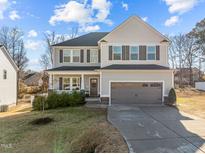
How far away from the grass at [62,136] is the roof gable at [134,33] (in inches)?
401

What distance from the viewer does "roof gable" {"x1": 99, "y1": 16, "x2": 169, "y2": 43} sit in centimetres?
2239

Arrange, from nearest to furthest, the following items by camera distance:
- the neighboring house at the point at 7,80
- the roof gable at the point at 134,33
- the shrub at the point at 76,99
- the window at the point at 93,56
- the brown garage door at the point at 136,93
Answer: the shrub at the point at 76,99
the brown garage door at the point at 136,93
the roof gable at the point at 134,33
the neighboring house at the point at 7,80
the window at the point at 93,56

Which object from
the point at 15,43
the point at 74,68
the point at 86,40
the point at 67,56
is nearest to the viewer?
the point at 74,68

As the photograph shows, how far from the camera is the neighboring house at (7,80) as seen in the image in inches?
962

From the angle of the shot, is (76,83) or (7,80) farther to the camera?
(7,80)

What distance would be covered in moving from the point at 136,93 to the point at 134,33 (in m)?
5.60

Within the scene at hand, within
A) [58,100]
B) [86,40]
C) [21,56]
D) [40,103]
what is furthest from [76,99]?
[21,56]

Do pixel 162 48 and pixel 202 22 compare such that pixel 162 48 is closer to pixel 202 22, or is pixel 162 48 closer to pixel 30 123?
pixel 30 123

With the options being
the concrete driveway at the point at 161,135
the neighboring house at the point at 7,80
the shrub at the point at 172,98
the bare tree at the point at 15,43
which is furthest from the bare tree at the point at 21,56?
the concrete driveway at the point at 161,135

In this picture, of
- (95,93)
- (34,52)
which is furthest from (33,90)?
(95,93)

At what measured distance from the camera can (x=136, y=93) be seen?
21312 mm

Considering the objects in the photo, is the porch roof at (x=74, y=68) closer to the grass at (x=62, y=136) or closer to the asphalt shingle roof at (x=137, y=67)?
the asphalt shingle roof at (x=137, y=67)

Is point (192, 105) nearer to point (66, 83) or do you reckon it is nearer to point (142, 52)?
point (142, 52)

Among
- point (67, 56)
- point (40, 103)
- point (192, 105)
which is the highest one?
point (67, 56)
